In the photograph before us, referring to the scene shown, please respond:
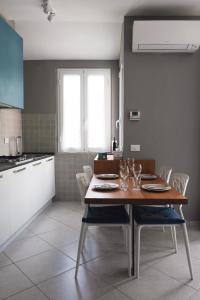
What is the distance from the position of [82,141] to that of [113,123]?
64 cm

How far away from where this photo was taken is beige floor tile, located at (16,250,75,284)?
6.96 ft

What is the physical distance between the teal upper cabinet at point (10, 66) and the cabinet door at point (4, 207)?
0.87m

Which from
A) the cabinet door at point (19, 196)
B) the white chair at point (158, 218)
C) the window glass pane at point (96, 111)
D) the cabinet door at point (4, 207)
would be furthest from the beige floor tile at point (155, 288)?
the window glass pane at point (96, 111)

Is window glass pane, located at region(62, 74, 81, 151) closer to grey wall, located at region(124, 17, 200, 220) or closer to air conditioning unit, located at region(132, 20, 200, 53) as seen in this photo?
grey wall, located at region(124, 17, 200, 220)

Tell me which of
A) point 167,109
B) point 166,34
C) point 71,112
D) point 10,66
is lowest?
point 167,109

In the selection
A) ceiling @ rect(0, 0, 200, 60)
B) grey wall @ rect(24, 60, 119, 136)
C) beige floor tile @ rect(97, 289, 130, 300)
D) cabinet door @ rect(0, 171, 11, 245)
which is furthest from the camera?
grey wall @ rect(24, 60, 119, 136)

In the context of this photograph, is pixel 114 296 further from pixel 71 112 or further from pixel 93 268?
pixel 71 112

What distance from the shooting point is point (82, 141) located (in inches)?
181

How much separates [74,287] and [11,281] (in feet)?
1.70

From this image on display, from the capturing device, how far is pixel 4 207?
98.5 inches

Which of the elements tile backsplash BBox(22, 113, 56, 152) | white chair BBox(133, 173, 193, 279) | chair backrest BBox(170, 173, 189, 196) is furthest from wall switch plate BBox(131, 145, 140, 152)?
tile backsplash BBox(22, 113, 56, 152)

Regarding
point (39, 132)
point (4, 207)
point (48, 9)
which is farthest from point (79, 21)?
point (4, 207)

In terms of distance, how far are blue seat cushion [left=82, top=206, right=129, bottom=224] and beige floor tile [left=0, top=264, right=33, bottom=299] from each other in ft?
2.20

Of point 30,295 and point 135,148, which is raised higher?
point 135,148
